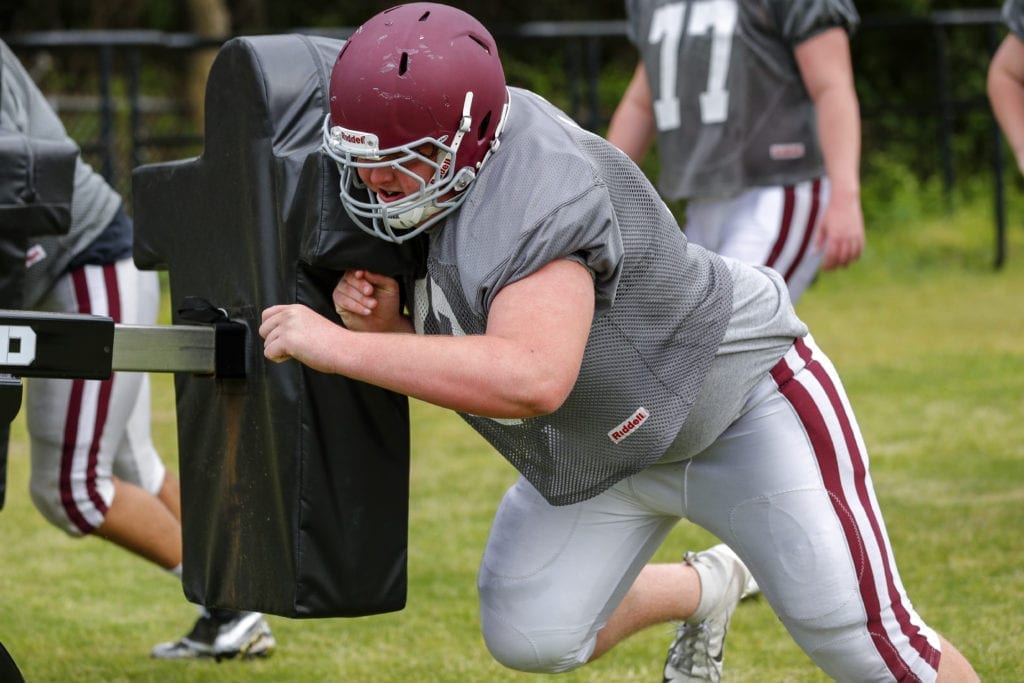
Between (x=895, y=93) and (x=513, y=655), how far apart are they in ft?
40.3

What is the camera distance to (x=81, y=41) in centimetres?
947

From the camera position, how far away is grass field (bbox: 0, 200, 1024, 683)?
388 cm

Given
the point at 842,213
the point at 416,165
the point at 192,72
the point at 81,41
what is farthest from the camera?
the point at 192,72

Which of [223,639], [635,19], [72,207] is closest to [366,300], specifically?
[72,207]

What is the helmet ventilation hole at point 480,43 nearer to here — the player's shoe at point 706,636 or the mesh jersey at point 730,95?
the player's shoe at point 706,636

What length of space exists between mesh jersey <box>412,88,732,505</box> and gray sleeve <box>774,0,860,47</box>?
6.25ft

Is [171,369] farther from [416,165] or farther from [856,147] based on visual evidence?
[856,147]

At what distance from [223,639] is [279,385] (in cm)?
146

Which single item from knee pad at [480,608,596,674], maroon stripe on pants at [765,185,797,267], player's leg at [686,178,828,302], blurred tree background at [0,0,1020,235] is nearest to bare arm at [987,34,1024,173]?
player's leg at [686,178,828,302]

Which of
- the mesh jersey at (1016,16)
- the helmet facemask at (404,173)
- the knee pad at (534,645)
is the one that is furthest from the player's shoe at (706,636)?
the mesh jersey at (1016,16)

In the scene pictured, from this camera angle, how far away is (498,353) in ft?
7.52

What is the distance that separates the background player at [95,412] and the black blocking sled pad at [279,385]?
3.28 feet

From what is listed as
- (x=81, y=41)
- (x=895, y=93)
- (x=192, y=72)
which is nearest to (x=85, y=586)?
(x=81, y=41)

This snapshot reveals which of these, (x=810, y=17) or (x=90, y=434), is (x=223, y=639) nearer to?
(x=90, y=434)
